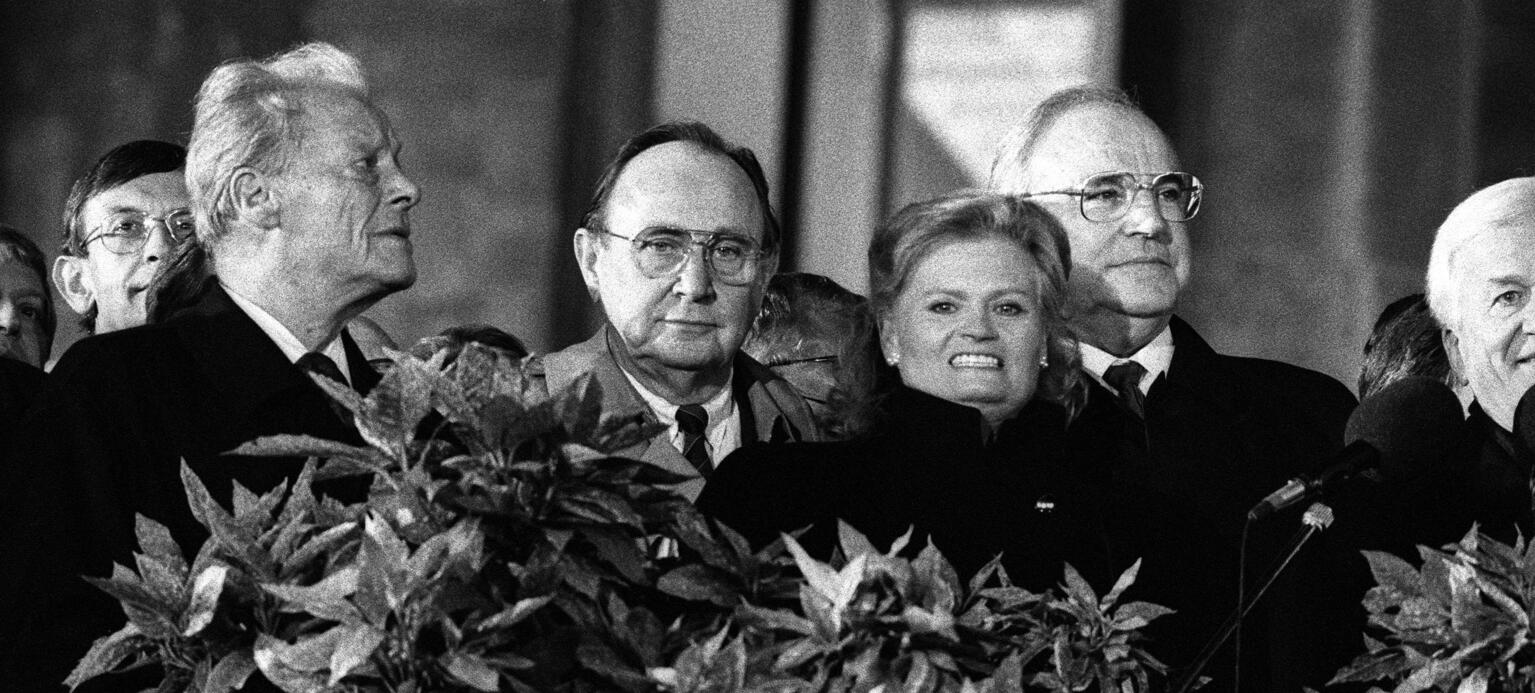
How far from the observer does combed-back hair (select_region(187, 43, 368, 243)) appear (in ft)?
12.9

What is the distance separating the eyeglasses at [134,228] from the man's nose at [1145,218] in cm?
180

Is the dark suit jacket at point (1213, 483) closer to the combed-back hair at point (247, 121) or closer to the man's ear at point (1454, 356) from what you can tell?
the man's ear at point (1454, 356)

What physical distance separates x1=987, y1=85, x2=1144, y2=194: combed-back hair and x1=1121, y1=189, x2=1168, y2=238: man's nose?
0.70ft

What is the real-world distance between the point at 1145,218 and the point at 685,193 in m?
0.83

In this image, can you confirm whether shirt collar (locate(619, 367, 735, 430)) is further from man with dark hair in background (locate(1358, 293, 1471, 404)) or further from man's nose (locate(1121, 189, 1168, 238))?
man with dark hair in background (locate(1358, 293, 1471, 404))

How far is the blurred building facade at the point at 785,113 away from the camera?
7.30 m

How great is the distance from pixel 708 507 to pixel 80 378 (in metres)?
0.89

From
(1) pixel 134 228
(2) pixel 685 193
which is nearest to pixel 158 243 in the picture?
(1) pixel 134 228

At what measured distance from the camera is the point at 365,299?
3.90 meters

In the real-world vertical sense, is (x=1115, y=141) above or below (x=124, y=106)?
above

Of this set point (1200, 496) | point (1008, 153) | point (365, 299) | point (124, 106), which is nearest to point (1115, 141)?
point (1008, 153)

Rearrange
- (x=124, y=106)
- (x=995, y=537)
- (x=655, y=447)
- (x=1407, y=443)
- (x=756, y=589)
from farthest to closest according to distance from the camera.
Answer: (x=124, y=106) < (x=655, y=447) < (x=995, y=537) < (x=1407, y=443) < (x=756, y=589)

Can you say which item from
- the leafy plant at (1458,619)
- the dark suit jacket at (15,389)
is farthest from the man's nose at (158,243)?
the leafy plant at (1458,619)

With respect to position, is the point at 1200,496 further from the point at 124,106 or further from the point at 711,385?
the point at 124,106
